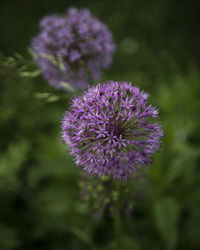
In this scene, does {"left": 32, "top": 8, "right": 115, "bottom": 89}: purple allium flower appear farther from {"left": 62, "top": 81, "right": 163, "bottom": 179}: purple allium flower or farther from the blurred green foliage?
{"left": 62, "top": 81, "right": 163, "bottom": 179}: purple allium flower

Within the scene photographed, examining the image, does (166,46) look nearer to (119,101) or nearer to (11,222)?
(119,101)

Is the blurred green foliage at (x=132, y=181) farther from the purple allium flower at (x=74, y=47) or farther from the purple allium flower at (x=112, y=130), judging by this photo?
the purple allium flower at (x=112, y=130)

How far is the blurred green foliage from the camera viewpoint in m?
3.99

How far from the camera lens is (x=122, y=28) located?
800 cm

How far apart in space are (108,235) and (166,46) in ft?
17.9

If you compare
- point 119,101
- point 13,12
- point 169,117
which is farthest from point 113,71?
point 119,101

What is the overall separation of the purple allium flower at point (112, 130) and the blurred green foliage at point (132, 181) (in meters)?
0.58

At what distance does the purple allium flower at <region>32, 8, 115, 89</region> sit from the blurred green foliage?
411 millimetres

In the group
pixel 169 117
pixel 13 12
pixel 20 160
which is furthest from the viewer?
pixel 13 12

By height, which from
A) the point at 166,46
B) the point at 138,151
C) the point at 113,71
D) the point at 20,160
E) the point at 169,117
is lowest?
the point at 138,151

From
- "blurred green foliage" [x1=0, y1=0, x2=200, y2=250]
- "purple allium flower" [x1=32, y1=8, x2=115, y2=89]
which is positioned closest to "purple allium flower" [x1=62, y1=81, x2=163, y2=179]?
"blurred green foliage" [x1=0, y1=0, x2=200, y2=250]

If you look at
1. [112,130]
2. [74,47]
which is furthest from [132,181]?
[74,47]

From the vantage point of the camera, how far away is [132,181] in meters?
3.64

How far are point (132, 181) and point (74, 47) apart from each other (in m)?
2.09
